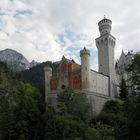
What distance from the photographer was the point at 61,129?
161 ft

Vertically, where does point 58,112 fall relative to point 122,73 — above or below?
below

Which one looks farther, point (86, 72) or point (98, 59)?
point (98, 59)

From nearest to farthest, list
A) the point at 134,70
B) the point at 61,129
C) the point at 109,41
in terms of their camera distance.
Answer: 1. the point at 134,70
2. the point at 61,129
3. the point at 109,41

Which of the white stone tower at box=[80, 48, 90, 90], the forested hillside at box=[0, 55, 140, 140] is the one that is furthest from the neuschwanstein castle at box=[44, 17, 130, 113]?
the forested hillside at box=[0, 55, 140, 140]

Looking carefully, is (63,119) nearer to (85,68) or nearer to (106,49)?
(85,68)

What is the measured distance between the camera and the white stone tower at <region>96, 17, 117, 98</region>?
261 feet

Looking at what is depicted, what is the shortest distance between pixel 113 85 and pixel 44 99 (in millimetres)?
16637

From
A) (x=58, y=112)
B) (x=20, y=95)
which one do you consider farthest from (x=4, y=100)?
(x=58, y=112)

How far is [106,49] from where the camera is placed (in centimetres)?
8106

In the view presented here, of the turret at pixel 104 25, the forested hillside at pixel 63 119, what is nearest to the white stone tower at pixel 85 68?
the forested hillside at pixel 63 119

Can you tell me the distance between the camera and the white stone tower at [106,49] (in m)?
79.7

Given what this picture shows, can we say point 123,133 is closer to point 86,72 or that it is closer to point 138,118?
point 138,118

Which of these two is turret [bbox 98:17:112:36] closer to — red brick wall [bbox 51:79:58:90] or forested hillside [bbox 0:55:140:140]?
red brick wall [bbox 51:79:58:90]

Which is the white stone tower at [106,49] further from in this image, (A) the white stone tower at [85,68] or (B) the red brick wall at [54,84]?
(B) the red brick wall at [54,84]
